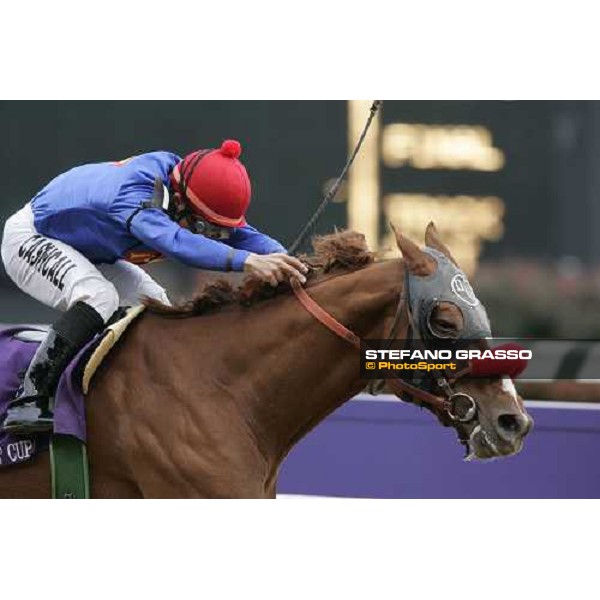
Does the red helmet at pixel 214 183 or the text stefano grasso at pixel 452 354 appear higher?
the red helmet at pixel 214 183

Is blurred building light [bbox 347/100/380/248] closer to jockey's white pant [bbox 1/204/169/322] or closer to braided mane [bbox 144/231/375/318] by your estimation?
jockey's white pant [bbox 1/204/169/322]

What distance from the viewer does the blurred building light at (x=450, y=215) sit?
193 inches

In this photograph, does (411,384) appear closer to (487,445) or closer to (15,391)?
(487,445)

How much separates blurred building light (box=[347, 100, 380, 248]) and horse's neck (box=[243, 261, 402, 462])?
1999 mm

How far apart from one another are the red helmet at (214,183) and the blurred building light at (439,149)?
187 centimetres

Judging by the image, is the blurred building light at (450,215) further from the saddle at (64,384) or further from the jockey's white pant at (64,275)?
the saddle at (64,384)

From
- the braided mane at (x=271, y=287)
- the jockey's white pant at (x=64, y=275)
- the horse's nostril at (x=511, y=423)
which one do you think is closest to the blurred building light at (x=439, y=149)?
the jockey's white pant at (x=64, y=275)

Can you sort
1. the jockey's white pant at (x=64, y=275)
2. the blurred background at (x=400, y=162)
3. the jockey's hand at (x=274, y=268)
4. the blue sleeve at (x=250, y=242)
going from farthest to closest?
the blurred background at (x=400, y=162)
the blue sleeve at (x=250, y=242)
the jockey's white pant at (x=64, y=275)
the jockey's hand at (x=274, y=268)

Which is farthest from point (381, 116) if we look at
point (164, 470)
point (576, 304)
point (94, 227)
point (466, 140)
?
point (164, 470)

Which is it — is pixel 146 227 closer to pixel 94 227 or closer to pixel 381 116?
pixel 94 227

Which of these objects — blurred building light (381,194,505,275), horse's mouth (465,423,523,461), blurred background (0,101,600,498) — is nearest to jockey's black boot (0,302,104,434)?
horse's mouth (465,423,523,461)

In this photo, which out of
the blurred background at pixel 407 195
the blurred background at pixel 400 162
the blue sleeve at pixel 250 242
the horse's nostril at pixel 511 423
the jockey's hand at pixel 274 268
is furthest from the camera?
the blurred background at pixel 400 162

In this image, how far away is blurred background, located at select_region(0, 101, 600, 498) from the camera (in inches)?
183

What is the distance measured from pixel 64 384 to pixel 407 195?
2388 millimetres
